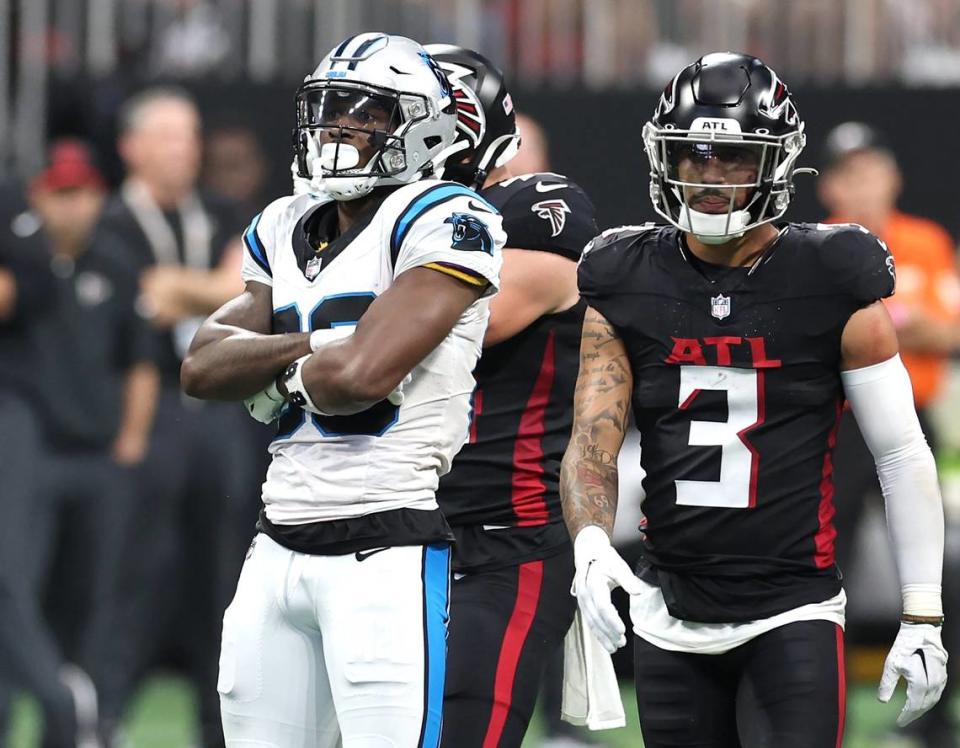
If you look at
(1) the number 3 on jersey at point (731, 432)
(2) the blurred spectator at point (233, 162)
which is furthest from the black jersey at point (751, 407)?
(2) the blurred spectator at point (233, 162)

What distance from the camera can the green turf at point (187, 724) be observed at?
7.26 metres

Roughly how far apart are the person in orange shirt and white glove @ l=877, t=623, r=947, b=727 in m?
2.97

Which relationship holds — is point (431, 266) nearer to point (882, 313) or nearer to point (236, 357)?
point (236, 357)

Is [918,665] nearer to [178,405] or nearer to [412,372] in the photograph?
[412,372]

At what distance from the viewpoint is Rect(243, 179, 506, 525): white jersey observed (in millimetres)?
3512

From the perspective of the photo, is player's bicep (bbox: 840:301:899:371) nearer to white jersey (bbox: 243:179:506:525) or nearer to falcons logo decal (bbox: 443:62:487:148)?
white jersey (bbox: 243:179:506:525)

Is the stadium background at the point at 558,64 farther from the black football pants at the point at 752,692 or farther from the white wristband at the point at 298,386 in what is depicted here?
the white wristband at the point at 298,386

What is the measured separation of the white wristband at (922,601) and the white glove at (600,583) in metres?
0.57

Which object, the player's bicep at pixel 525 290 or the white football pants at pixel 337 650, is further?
the player's bicep at pixel 525 290

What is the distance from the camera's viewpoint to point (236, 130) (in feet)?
30.4

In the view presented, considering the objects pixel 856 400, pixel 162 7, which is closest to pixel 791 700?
pixel 856 400

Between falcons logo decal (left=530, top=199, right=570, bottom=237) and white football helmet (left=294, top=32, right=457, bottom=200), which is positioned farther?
falcons logo decal (left=530, top=199, right=570, bottom=237)

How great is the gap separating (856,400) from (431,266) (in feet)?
2.96

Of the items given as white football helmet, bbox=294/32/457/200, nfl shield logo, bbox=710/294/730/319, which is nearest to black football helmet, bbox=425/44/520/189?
white football helmet, bbox=294/32/457/200
